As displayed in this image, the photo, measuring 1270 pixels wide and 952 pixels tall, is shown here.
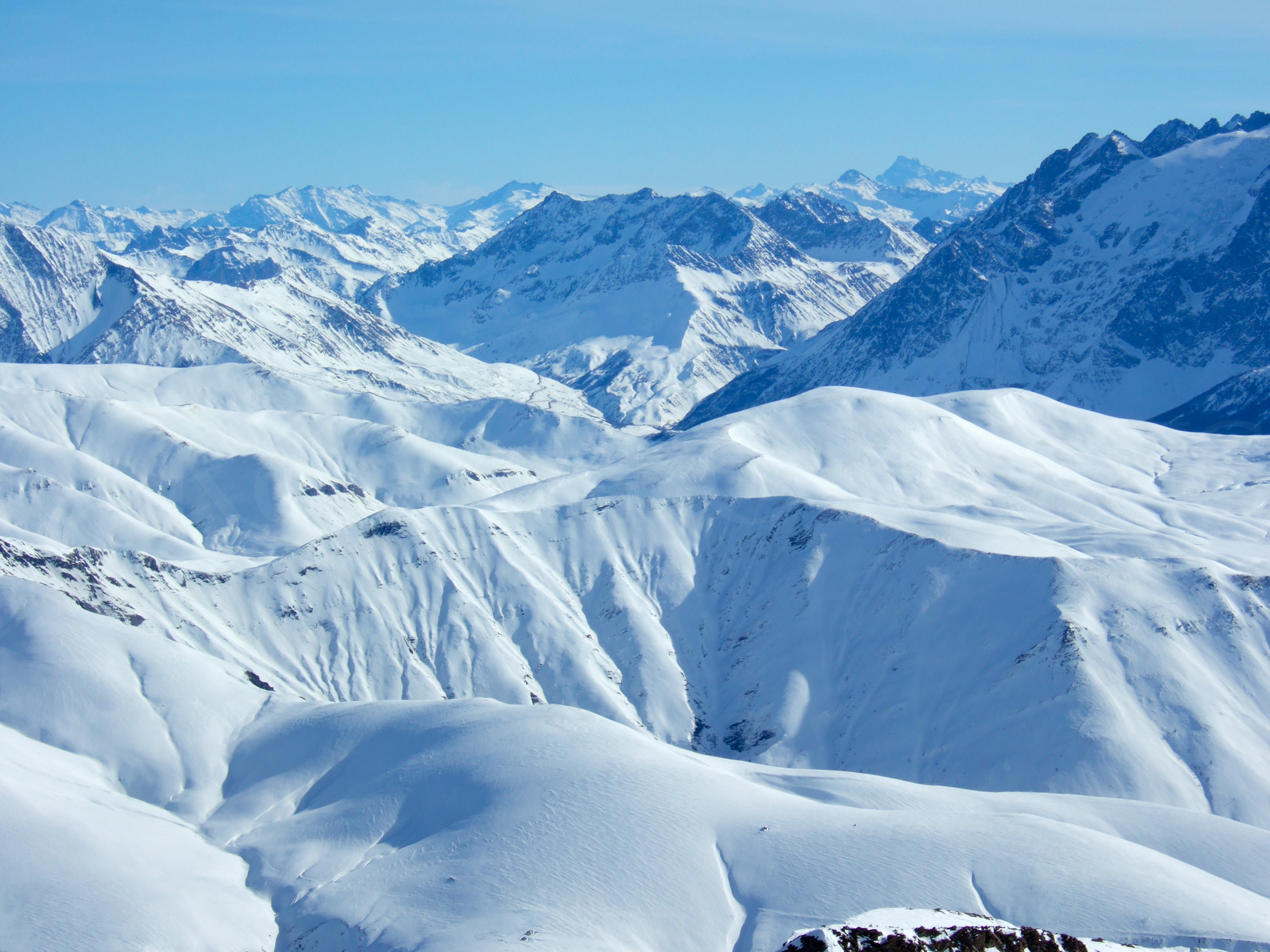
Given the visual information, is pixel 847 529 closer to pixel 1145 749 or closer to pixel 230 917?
pixel 1145 749

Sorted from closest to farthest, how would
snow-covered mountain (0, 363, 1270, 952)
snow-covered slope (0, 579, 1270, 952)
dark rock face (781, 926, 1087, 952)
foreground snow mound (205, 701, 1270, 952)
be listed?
dark rock face (781, 926, 1087, 952) < foreground snow mound (205, 701, 1270, 952) < snow-covered slope (0, 579, 1270, 952) < snow-covered mountain (0, 363, 1270, 952)

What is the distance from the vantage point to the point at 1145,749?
11969 centimetres

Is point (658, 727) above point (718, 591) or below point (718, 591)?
below

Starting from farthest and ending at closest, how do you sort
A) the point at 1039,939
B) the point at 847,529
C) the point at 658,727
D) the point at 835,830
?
the point at 847,529
the point at 658,727
the point at 835,830
the point at 1039,939

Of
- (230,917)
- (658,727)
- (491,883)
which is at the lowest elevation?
(658,727)

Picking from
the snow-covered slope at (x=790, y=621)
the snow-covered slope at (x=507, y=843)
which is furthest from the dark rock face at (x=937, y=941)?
the snow-covered slope at (x=790, y=621)

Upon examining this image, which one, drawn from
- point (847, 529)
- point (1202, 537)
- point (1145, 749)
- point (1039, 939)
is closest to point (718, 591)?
point (847, 529)

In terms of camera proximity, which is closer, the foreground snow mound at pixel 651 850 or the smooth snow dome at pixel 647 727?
the foreground snow mound at pixel 651 850

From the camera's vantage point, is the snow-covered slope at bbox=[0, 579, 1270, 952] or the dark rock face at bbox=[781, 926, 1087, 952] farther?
the snow-covered slope at bbox=[0, 579, 1270, 952]

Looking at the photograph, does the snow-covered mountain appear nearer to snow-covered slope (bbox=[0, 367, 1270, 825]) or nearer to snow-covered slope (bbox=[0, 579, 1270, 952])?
snow-covered slope (bbox=[0, 579, 1270, 952])

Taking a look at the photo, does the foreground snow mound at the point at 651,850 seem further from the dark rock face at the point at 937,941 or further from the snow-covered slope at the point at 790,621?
the snow-covered slope at the point at 790,621

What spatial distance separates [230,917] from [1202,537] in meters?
161

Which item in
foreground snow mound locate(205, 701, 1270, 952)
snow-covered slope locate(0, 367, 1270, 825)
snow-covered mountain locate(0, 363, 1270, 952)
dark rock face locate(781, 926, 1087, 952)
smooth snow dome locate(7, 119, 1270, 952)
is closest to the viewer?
dark rock face locate(781, 926, 1087, 952)

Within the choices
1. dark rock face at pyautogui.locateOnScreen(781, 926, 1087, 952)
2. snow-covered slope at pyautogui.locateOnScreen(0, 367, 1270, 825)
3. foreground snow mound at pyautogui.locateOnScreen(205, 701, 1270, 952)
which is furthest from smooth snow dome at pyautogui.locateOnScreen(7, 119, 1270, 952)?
dark rock face at pyautogui.locateOnScreen(781, 926, 1087, 952)
